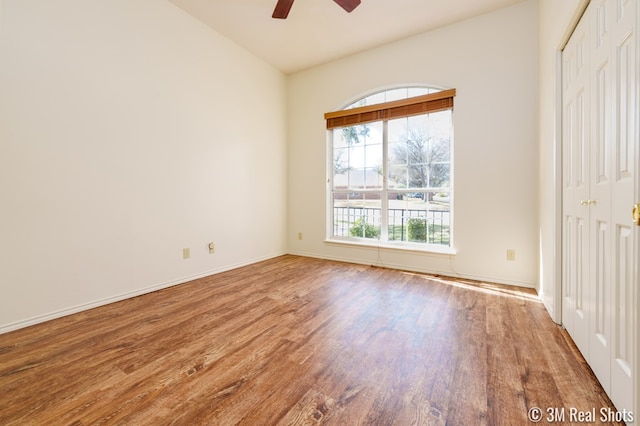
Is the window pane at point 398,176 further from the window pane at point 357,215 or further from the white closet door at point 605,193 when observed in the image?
the white closet door at point 605,193

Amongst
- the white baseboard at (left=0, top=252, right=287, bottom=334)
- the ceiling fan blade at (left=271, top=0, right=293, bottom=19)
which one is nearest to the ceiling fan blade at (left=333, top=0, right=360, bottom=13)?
the ceiling fan blade at (left=271, top=0, right=293, bottom=19)

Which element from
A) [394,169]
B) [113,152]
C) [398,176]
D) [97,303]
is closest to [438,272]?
[398,176]

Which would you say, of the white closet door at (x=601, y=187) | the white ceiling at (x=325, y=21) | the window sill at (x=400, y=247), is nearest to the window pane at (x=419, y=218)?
Answer: the window sill at (x=400, y=247)

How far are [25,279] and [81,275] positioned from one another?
0.34 meters

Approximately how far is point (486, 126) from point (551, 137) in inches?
37.2

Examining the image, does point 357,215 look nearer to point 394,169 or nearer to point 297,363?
point 394,169

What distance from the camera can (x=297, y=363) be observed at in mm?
1549

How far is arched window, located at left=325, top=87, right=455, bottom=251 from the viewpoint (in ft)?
11.1

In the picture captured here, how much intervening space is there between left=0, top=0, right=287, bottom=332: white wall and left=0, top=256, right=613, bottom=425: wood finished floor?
1.31ft

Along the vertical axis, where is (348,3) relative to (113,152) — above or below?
above

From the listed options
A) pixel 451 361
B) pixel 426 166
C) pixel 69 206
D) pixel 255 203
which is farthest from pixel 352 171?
pixel 69 206

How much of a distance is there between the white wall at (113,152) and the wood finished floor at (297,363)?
399 mm

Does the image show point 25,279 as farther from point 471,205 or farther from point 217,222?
point 471,205

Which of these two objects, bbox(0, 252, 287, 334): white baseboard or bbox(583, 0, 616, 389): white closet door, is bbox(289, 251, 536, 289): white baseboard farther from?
bbox(0, 252, 287, 334): white baseboard
